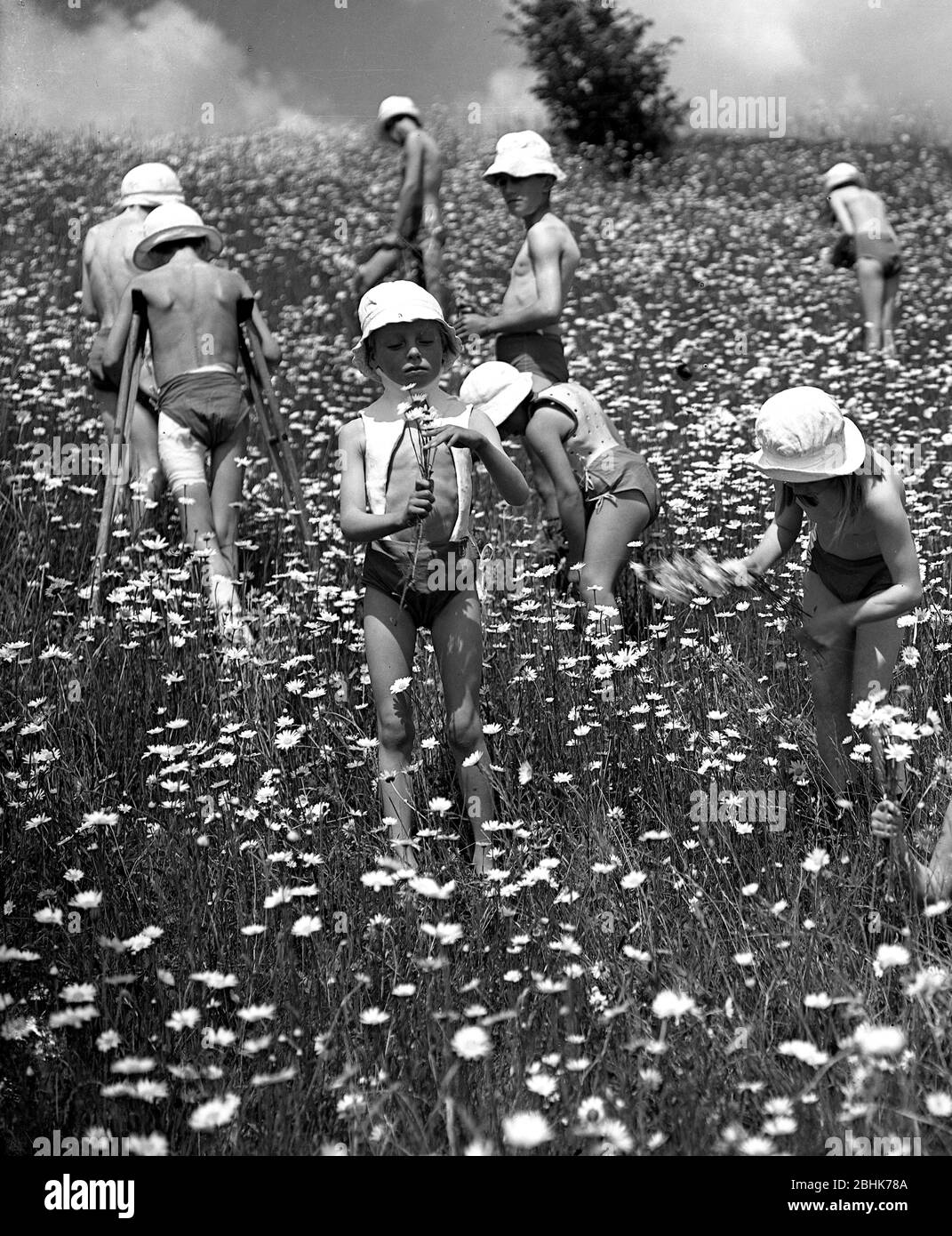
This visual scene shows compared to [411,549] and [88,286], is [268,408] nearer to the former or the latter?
[88,286]

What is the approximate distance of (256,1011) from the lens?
114 inches

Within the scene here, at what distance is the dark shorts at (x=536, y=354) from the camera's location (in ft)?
20.9

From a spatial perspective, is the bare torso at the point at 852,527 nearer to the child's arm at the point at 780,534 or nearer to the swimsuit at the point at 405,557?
the child's arm at the point at 780,534

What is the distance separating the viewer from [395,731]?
13.6 feet

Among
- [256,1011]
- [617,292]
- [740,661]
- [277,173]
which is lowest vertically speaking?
[256,1011]

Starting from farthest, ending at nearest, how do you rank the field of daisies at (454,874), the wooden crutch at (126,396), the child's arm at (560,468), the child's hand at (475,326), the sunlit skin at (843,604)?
the wooden crutch at (126,396)
the child's hand at (475,326)
the child's arm at (560,468)
the sunlit skin at (843,604)
the field of daisies at (454,874)

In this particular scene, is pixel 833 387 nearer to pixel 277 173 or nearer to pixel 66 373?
pixel 66 373

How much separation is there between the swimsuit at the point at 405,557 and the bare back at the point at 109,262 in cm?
380

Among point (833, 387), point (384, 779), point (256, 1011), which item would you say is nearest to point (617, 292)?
point (833, 387)

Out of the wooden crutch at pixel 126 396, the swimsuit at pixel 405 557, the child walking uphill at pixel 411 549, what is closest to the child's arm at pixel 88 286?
the wooden crutch at pixel 126 396

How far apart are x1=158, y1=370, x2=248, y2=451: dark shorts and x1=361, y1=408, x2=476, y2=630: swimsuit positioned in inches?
105

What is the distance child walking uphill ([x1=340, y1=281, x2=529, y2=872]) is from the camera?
411 centimetres
